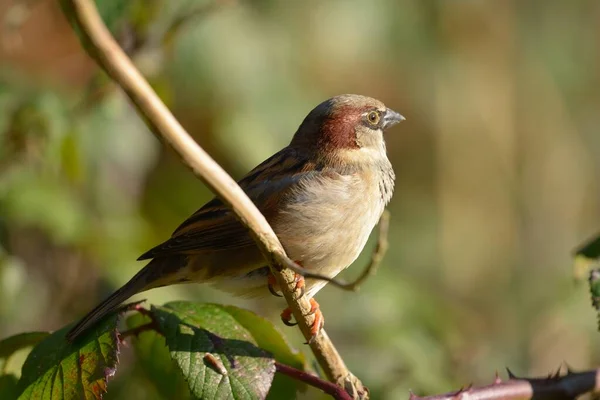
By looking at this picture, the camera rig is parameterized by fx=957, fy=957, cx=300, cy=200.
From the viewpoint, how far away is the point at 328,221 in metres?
3.15

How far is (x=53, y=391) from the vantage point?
210cm

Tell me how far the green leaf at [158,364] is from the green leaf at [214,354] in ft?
0.69

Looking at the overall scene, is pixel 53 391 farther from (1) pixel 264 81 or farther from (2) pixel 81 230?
(1) pixel 264 81

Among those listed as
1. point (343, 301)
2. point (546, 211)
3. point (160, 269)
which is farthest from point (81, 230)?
point (546, 211)

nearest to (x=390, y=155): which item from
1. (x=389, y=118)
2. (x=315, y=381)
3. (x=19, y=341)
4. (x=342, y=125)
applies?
(x=389, y=118)

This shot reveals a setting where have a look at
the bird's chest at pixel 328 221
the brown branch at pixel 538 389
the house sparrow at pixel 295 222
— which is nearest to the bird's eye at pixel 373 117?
the house sparrow at pixel 295 222

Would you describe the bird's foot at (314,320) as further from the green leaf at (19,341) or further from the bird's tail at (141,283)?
the green leaf at (19,341)

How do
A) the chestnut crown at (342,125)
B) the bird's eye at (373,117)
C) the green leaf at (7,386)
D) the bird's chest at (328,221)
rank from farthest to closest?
the bird's eye at (373,117), the chestnut crown at (342,125), the bird's chest at (328,221), the green leaf at (7,386)

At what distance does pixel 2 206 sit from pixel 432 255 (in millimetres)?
3766

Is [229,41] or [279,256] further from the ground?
[229,41]

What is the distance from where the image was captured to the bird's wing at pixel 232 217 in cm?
317

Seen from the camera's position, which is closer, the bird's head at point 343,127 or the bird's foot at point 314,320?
the bird's foot at point 314,320

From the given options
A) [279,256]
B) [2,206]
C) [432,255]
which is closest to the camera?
[279,256]

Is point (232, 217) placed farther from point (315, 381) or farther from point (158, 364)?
point (315, 381)
